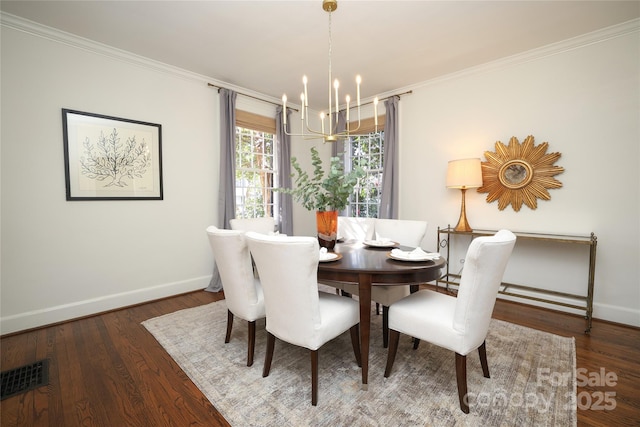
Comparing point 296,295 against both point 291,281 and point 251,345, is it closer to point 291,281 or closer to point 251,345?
point 291,281

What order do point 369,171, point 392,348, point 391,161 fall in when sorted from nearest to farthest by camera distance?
point 392,348 → point 391,161 → point 369,171

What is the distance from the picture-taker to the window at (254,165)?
13.4 feet

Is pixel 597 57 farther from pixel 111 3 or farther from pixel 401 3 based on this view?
pixel 111 3

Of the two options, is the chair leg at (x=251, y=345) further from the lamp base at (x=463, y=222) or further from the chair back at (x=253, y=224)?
the lamp base at (x=463, y=222)

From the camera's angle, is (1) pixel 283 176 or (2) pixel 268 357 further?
(1) pixel 283 176

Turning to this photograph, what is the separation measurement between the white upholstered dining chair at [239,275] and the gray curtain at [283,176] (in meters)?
2.35

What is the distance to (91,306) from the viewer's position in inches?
113

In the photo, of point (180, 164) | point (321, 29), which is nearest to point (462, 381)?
point (321, 29)

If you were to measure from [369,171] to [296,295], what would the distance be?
337 centimetres

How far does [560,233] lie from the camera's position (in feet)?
9.64

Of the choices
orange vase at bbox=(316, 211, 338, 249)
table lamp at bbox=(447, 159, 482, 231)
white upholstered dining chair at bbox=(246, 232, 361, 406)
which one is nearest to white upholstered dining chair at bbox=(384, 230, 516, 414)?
white upholstered dining chair at bbox=(246, 232, 361, 406)

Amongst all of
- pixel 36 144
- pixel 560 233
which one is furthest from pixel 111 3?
pixel 560 233

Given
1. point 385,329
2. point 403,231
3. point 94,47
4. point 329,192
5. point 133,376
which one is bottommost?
point 133,376

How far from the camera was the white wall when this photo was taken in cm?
252
